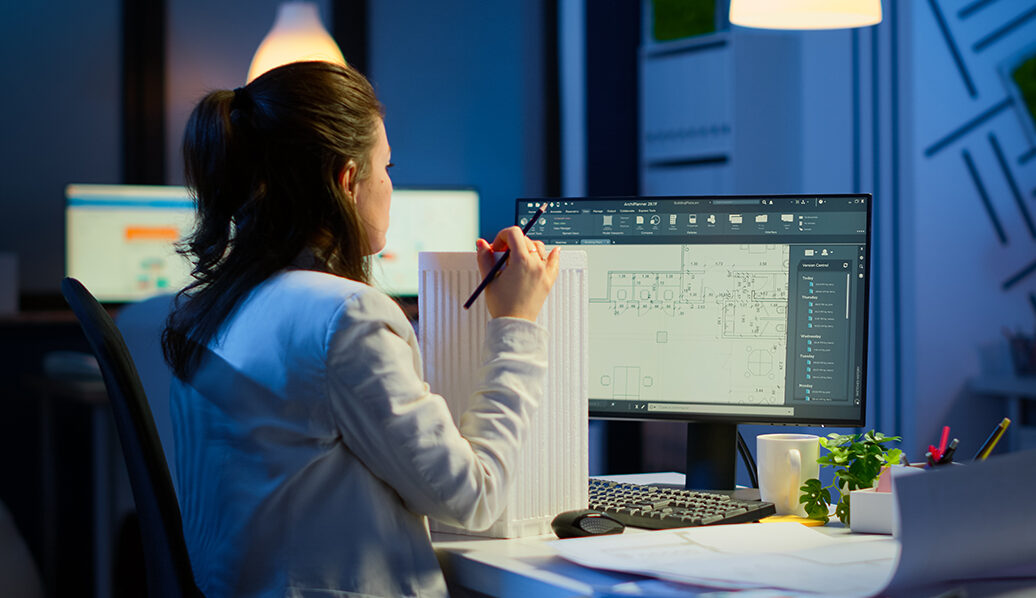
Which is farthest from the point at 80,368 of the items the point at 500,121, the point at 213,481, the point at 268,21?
the point at 213,481

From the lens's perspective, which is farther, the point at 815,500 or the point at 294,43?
the point at 294,43

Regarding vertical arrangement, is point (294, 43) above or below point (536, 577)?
above

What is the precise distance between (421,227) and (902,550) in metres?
2.94

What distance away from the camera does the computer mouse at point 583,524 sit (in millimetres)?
1257

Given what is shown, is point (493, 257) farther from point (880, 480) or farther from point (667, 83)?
point (667, 83)

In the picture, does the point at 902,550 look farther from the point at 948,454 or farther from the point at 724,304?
the point at 724,304

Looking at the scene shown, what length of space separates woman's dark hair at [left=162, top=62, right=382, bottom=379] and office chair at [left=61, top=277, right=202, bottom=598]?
0.10m

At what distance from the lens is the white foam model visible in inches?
50.9

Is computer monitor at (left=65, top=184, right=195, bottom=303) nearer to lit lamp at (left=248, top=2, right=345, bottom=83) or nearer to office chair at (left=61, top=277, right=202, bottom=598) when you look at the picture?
lit lamp at (left=248, top=2, right=345, bottom=83)

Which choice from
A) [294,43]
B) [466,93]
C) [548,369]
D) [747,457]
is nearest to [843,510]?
[747,457]

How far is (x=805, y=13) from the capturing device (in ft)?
5.71

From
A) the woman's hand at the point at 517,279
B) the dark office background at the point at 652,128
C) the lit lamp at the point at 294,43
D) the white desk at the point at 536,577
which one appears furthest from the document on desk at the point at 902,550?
the lit lamp at the point at 294,43

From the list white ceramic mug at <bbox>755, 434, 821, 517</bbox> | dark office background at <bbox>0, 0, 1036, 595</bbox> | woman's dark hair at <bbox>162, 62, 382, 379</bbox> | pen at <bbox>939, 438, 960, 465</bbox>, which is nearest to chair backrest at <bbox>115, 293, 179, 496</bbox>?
woman's dark hair at <bbox>162, 62, 382, 379</bbox>

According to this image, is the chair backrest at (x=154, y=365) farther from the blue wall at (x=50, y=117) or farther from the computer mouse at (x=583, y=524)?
the blue wall at (x=50, y=117)
